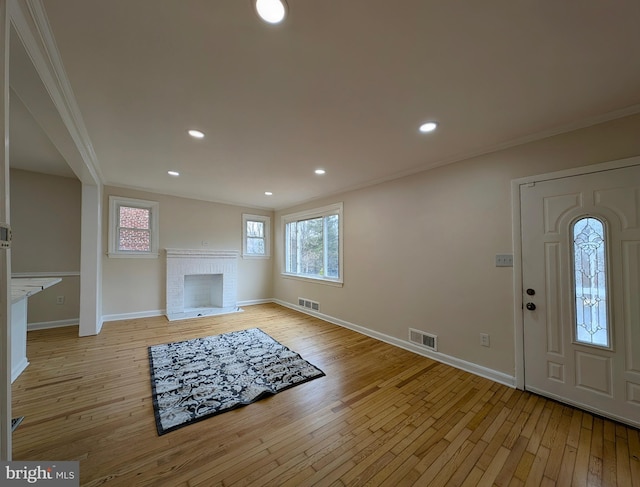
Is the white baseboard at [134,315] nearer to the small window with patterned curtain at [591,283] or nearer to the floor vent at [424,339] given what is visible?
the floor vent at [424,339]

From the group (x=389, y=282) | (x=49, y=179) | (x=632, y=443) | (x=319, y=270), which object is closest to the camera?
(x=632, y=443)

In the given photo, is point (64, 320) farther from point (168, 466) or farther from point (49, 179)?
point (168, 466)

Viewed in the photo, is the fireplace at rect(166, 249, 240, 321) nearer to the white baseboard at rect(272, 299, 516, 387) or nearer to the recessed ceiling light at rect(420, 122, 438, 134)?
the white baseboard at rect(272, 299, 516, 387)

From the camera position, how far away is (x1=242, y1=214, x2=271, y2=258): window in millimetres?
6164

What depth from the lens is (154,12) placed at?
4.17ft

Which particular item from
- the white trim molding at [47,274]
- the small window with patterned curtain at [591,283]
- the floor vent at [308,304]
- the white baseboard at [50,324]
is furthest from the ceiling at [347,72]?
the white baseboard at [50,324]

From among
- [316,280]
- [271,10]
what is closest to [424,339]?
[316,280]

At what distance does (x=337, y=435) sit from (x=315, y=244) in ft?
12.6

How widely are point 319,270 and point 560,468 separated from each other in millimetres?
4107

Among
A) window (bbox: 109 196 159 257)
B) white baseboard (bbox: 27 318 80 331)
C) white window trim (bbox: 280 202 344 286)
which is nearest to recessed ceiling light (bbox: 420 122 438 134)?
white window trim (bbox: 280 202 344 286)

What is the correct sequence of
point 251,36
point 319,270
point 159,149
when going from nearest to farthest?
point 251,36 < point 159,149 < point 319,270

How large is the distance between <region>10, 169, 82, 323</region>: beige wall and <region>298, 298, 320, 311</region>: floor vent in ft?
13.5

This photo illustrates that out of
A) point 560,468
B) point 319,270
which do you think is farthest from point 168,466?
point 319,270

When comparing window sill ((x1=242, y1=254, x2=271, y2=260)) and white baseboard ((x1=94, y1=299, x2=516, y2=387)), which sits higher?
window sill ((x1=242, y1=254, x2=271, y2=260))
